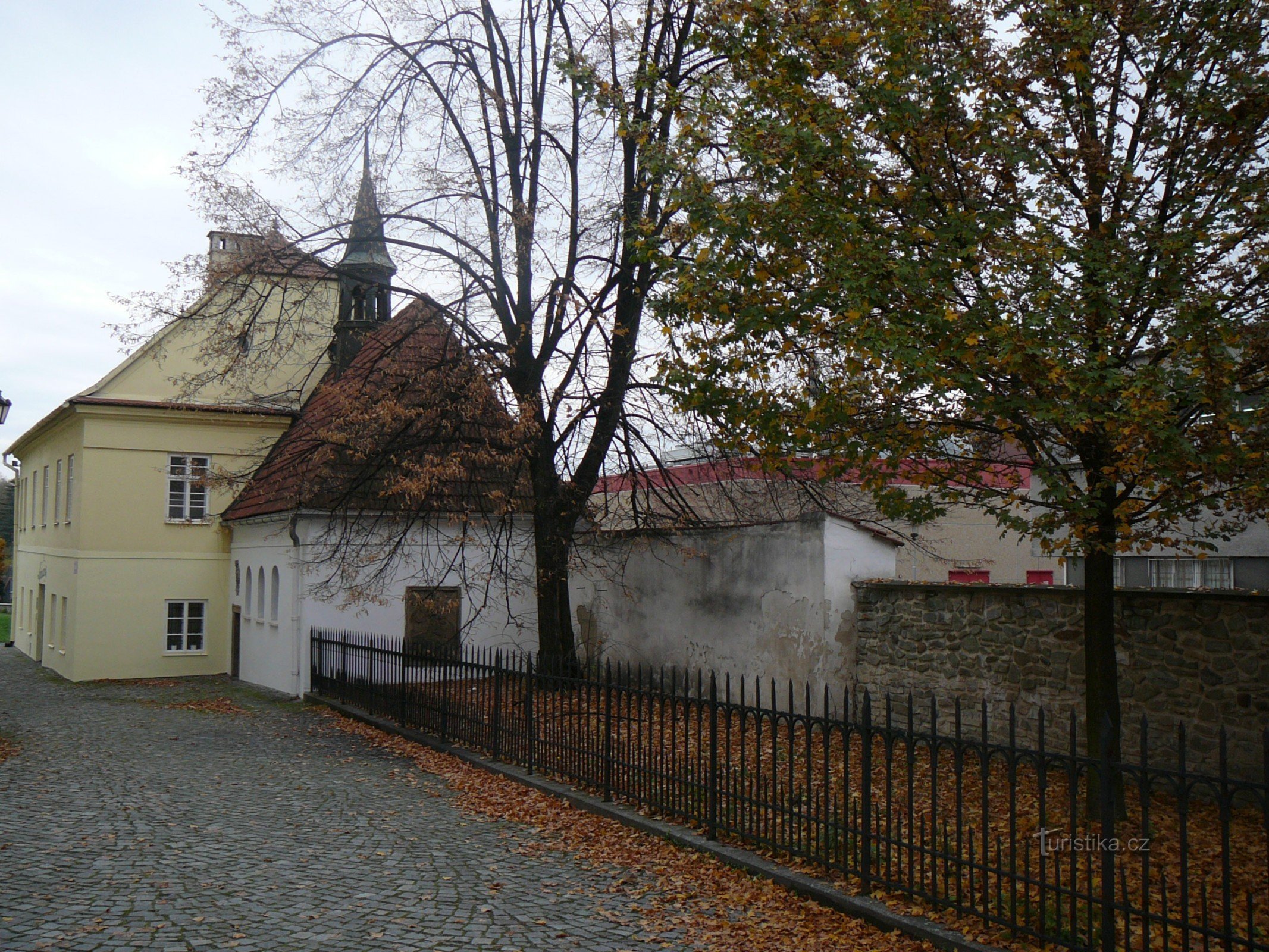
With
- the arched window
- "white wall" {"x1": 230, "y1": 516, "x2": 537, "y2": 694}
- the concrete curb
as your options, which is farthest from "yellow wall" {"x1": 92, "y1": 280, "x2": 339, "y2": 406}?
the concrete curb

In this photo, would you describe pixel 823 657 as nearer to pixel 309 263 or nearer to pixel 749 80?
pixel 749 80

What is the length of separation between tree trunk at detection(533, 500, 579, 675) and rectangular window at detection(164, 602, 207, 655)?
518 inches

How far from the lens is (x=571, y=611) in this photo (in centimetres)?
2028

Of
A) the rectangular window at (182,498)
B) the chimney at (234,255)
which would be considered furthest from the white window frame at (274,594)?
the chimney at (234,255)

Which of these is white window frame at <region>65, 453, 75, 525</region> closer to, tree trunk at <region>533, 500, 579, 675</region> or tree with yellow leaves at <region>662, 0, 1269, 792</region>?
tree trunk at <region>533, 500, 579, 675</region>

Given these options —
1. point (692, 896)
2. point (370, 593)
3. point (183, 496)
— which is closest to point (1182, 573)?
point (692, 896)

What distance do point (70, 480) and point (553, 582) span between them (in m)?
16.9

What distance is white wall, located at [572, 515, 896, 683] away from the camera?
13633 millimetres

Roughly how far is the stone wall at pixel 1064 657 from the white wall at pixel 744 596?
44 cm

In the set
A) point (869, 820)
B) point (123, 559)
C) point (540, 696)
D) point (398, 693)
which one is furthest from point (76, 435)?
point (869, 820)

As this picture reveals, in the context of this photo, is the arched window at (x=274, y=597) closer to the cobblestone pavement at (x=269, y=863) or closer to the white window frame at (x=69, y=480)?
the cobblestone pavement at (x=269, y=863)

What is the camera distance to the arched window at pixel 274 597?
22047 mm

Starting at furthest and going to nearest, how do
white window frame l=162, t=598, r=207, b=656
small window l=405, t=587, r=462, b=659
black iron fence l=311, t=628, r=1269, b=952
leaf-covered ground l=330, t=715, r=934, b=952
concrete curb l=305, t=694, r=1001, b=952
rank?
1. white window frame l=162, t=598, r=207, b=656
2. small window l=405, t=587, r=462, b=659
3. leaf-covered ground l=330, t=715, r=934, b=952
4. concrete curb l=305, t=694, r=1001, b=952
5. black iron fence l=311, t=628, r=1269, b=952

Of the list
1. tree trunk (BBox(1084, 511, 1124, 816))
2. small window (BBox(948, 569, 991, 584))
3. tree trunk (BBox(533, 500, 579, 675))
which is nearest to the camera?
tree trunk (BBox(1084, 511, 1124, 816))
